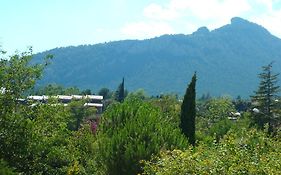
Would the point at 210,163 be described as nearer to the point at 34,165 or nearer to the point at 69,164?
the point at 34,165

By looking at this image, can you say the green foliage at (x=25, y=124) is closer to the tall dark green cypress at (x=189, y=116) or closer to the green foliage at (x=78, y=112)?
the tall dark green cypress at (x=189, y=116)

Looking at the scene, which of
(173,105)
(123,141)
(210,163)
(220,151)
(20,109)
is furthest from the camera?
(173,105)

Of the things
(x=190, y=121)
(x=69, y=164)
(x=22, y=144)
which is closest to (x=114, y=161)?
(x=69, y=164)

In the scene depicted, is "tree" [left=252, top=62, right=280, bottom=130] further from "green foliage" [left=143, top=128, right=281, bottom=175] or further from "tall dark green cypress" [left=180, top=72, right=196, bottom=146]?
"green foliage" [left=143, top=128, right=281, bottom=175]

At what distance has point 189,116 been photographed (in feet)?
116

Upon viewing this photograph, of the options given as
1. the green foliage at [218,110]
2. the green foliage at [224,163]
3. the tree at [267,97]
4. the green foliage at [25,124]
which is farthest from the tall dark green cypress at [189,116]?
the green foliage at [218,110]

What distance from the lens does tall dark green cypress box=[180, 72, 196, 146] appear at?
34.9 metres

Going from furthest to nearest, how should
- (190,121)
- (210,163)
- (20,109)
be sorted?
(190,121) → (20,109) → (210,163)

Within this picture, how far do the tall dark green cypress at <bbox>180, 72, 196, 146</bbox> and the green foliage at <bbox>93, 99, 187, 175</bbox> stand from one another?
34.3 feet

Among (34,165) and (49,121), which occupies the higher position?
(49,121)

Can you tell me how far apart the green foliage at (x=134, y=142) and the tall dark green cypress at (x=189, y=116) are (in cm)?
1046

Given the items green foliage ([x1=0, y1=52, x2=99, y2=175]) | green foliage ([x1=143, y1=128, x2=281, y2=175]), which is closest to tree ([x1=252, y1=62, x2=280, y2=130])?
green foliage ([x1=0, y1=52, x2=99, y2=175])

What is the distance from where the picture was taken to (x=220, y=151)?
45.9 ft

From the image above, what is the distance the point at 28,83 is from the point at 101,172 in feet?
23.5
